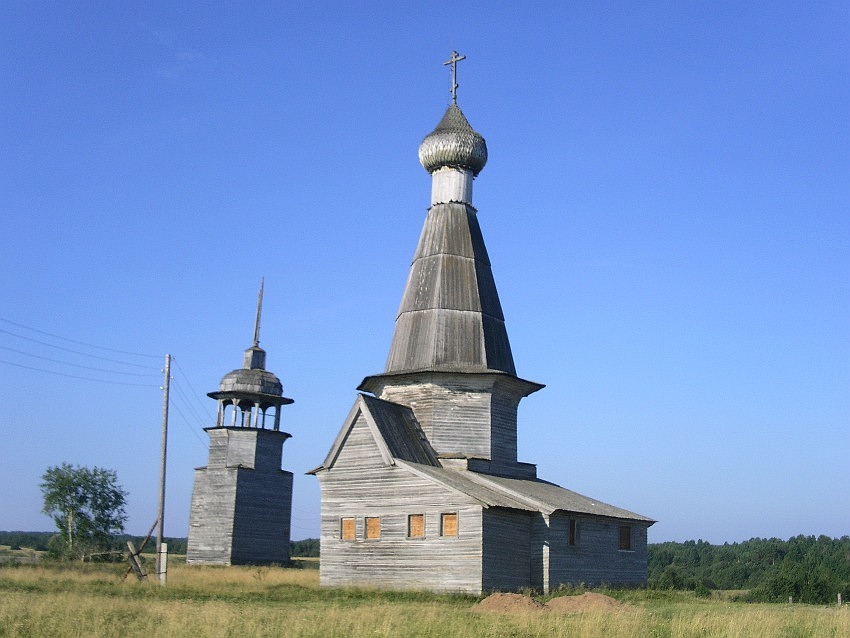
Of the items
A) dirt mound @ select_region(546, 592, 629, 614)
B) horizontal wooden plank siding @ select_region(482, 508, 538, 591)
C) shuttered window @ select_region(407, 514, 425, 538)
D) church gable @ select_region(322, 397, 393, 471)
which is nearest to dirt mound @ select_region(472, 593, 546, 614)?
dirt mound @ select_region(546, 592, 629, 614)

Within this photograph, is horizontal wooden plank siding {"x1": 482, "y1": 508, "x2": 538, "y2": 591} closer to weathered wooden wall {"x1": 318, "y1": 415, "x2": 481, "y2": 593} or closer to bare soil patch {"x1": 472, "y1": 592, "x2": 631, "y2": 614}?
weathered wooden wall {"x1": 318, "y1": 415, "x2": 481, "y2": 593}

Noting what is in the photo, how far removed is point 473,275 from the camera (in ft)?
112

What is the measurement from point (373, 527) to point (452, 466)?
3994 mm

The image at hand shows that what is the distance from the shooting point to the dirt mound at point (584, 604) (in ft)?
65.7

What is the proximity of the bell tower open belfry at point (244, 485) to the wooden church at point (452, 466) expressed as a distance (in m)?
13.4

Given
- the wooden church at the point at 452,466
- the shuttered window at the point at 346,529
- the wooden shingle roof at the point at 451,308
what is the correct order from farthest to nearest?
the wooden shingle roof at the point at 451,308 → the shuttered window at the point at 346,529 → the wooden church at the point at 452,466

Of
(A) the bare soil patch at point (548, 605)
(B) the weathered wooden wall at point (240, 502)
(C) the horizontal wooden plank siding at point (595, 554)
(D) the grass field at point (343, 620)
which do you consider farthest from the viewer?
(B) the weathered wooden wall at point (240, 502)

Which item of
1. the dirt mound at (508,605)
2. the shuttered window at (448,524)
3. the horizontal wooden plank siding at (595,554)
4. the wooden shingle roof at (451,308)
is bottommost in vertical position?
the dirt mound at (508,605)

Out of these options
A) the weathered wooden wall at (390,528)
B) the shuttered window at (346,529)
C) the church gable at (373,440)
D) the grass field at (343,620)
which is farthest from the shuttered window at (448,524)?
the shuttered window at (346,529)

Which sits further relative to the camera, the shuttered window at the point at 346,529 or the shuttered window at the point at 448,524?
the shuttered window at the point at 346,529

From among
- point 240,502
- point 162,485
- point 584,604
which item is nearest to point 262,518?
point 240,502

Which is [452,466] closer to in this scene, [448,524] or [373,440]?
[373,440]

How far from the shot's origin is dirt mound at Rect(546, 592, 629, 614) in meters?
20.0

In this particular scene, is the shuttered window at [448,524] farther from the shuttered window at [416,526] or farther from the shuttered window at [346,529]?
the shuttered window at [346,529]
